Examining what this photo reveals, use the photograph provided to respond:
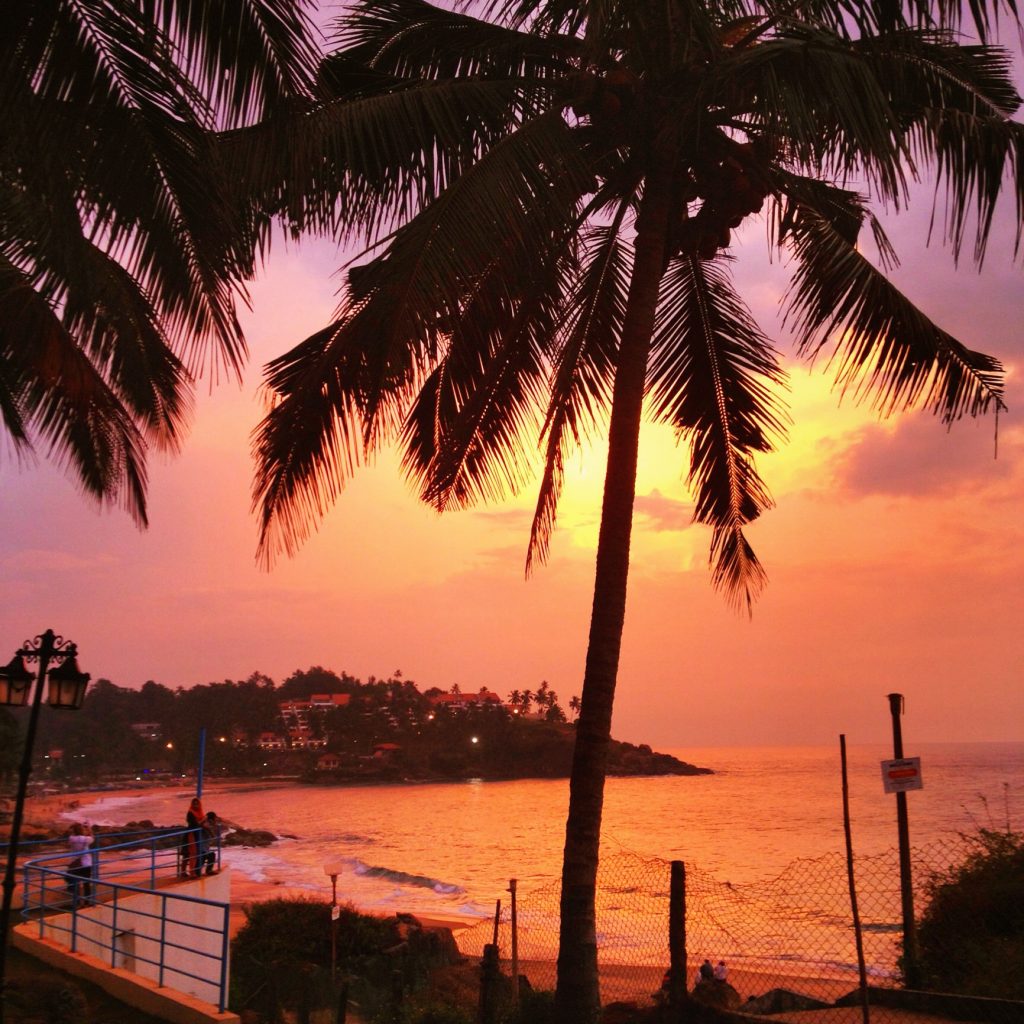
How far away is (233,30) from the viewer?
4234 mm

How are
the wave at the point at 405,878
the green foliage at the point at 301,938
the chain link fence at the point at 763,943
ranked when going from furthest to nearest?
the wave at the point at 405,878, the green foliage at the point at 301,938, the chain link fence at the point at 763,943

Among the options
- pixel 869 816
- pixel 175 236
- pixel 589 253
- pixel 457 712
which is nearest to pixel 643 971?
pixel 589 253

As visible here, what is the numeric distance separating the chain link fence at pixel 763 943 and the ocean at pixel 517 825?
3.61 m

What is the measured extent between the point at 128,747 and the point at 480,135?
146871mm

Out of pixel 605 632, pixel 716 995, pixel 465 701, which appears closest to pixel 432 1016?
pixel 716 995

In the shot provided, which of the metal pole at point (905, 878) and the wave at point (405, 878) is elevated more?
the metal pole at point (905, 878)

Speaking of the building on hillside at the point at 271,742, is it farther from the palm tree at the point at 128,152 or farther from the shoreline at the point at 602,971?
the palm tree at the point at 128,152

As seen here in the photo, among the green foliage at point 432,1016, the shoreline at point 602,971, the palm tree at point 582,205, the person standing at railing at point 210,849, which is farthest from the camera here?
the shoreline at point 602,971

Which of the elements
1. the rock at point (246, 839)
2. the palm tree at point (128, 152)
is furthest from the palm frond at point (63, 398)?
the rock at point (246, 839)

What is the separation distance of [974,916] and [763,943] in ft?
66.4

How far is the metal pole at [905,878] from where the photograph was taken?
931cm

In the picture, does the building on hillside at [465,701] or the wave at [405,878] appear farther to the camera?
the building on hillside at [465,701]

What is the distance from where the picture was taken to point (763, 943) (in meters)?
28.9

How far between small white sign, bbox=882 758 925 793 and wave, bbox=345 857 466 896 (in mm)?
39561
